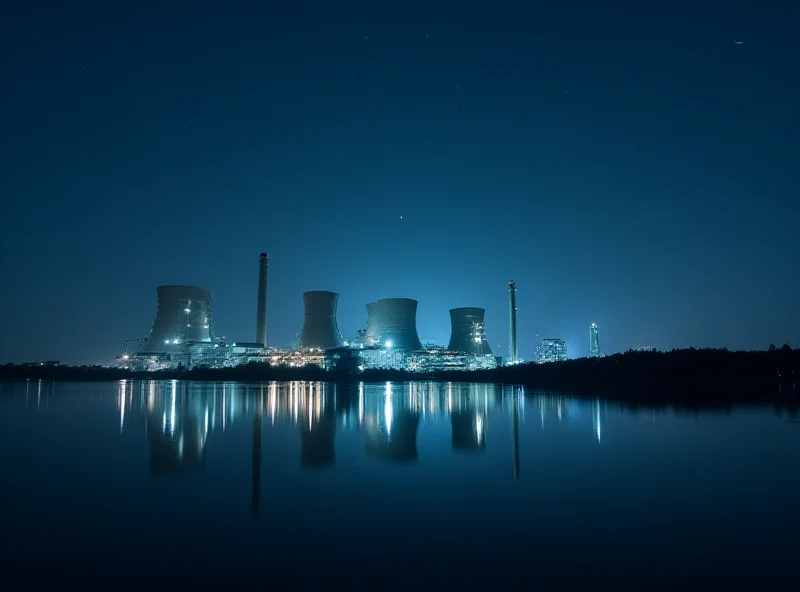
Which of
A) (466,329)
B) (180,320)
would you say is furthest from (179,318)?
(466,329)

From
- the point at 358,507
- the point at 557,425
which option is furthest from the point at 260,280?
the point at 358,507

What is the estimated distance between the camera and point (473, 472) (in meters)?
6.97

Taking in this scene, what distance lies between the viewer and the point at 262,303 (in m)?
74.1

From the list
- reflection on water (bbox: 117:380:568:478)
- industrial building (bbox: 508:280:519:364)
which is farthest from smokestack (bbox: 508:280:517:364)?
reflection on water (bbox: 117:380:568:478)

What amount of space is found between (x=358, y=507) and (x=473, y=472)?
2.32m

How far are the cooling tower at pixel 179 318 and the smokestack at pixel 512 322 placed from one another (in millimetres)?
54093

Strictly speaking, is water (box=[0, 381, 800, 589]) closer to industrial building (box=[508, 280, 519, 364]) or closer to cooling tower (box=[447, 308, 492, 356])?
cooling tower (box=[447, 308, 492, 356])

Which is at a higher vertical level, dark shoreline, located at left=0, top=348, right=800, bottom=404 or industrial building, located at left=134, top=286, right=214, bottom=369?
industrial building, located at left=134, top=286, right=214, bottom=369

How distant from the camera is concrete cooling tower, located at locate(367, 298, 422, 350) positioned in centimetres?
→ 6475

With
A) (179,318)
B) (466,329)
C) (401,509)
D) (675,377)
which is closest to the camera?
(401,509)

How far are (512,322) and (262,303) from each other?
148ft

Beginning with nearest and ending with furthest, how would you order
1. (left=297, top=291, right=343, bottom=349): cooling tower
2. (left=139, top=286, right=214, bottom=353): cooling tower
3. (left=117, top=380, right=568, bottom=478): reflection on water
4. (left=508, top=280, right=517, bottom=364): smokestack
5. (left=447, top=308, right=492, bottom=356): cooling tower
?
(left=117, top=380, right=568, bottom=478): reflection on water
(left=139, top=286, right=214, bottom=353): cooling tower
(left=297, top=291, right=343, bottom=349): cooling tower
(left=447, top=308, right=492, bottom=356): cooling tower
(left=508, top=280, right=517, bottom=364): smokestack

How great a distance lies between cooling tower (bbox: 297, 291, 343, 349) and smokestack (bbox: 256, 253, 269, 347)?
1220 centimetres

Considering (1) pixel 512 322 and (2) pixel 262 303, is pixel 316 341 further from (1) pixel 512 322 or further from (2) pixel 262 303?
(1) pixel 512 322
